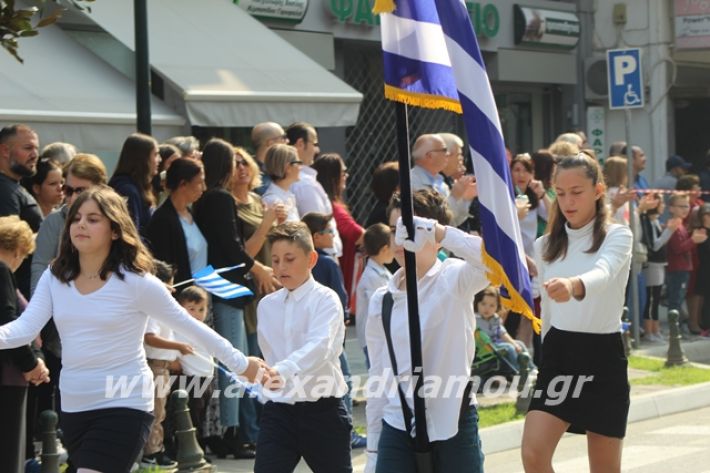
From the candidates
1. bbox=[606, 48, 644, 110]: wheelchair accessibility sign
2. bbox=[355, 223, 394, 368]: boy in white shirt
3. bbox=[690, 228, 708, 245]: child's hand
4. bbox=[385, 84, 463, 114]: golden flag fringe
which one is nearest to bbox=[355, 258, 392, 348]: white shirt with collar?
bbox=[355, 223, 394, 368]: boy in white shirt

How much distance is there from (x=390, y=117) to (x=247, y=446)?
10.7 metres

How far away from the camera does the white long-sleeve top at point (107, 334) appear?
6.26 meters

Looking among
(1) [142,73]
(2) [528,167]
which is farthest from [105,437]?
(2) [528,167]

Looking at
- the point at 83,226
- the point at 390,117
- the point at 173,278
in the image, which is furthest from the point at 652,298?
the point at 83,226

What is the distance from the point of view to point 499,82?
874 inches

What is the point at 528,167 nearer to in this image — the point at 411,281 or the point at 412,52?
the point at 412,52

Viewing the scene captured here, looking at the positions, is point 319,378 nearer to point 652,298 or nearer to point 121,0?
point 121,0

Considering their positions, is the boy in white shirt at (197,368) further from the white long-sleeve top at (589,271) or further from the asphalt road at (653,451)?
the white long-sleeve top at (589,271)

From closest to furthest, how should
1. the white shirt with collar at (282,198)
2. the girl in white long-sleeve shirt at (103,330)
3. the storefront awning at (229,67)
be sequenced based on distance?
the girl in white long-sleeve shirt at (103,330) → the white shirt with collar at (282,198) → the storefront awning at (229,67)

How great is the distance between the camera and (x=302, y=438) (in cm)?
685

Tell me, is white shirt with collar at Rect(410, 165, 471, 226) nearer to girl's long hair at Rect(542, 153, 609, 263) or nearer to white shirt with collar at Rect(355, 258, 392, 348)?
white shirt with collar at Rect(355, 258, 392, 348)

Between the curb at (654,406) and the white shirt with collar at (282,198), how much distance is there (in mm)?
2237

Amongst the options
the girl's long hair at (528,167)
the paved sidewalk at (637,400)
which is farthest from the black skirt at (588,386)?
the girl's long hair at (528,167)

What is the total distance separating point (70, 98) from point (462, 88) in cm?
740
